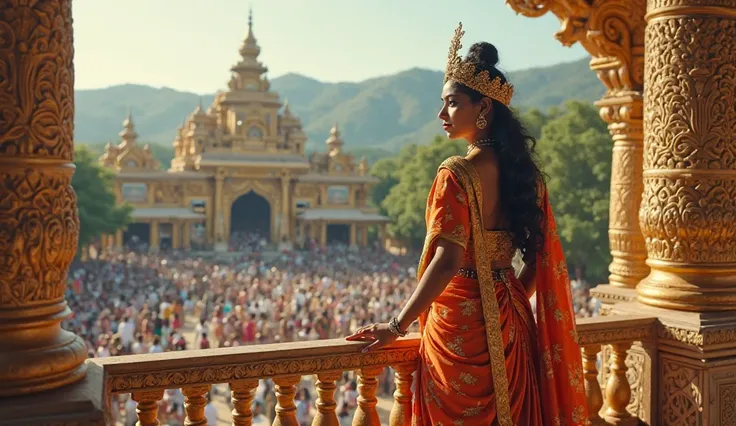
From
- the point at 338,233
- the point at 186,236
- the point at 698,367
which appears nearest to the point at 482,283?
the point at 698,367

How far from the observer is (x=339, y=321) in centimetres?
1503

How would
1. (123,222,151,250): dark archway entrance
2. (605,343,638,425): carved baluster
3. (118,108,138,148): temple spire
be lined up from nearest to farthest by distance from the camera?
(605,343,638,425): carved baluster, (123,222,151,250): dark archway entrance, (118,108,138,148): temple spire

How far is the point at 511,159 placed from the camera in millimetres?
2668

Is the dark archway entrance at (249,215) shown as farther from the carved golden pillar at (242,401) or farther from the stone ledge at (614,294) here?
the carved golden pillar at (242,401)

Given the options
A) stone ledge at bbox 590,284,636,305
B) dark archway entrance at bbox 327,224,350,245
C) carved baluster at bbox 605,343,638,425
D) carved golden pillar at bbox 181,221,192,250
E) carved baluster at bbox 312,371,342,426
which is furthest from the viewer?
dark archway entrance at bbox 327,224,350,245

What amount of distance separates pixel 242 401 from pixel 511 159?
1313mm

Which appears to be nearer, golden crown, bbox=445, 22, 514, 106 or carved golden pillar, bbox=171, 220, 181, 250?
golden crown, bbox=445, 22, 514, 106

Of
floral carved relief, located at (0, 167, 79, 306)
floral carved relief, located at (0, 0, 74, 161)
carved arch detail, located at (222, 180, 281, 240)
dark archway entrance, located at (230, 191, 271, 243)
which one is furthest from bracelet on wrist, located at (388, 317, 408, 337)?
dark archway entrance, located at (230, 191, 271, 243)

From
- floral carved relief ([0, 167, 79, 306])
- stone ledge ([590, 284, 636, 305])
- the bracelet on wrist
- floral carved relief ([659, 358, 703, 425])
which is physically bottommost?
floral carved relief ([659, 358, 703, 425])

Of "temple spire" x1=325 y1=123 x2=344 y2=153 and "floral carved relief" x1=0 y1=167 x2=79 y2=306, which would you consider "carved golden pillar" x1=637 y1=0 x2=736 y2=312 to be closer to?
"floral carved relief" x1=0 y1=167 x2=79 y2=306

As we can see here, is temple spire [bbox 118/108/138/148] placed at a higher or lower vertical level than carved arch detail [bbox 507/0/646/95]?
higher

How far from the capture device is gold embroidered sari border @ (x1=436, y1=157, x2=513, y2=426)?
258 cm

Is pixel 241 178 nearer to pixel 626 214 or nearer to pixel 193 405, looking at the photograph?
pixel 626 214

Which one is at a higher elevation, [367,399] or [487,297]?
[487,297]
